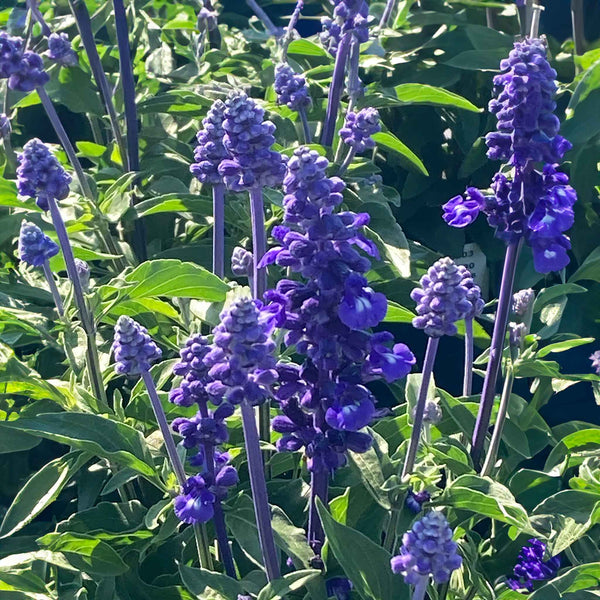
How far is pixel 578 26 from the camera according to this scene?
9.34 feet

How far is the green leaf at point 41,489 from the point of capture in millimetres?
1675

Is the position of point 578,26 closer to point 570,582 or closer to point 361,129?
point 361,129

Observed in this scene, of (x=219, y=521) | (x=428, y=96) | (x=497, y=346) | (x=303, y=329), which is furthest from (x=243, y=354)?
(x=428, y=96)

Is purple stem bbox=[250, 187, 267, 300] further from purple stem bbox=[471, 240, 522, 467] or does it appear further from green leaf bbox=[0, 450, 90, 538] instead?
green leaf bbox=[0, 450, 90, 538]

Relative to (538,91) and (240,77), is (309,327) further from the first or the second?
(240,77)

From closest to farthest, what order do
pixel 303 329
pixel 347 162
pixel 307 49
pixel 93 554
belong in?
pixel 303 329
pixel 93 554
pixel 347 162
pixel 307 49

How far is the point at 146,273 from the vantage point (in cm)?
164

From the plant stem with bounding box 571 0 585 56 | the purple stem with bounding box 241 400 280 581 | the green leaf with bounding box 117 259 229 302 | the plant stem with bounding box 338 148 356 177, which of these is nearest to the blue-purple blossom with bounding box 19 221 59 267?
the green leaf with bounding box 117 259 229 302

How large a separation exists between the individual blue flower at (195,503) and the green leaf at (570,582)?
1.76 feet

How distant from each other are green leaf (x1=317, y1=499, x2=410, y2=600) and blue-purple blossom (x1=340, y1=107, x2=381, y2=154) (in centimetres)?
92

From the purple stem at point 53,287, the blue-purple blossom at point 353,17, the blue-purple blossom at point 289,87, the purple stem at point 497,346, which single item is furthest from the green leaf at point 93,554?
the blue-purple blossom at point 353,17

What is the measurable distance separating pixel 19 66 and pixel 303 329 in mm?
1119

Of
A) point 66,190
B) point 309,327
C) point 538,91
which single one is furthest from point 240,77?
point 309,327

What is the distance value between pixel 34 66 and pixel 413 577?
4.57 feet
